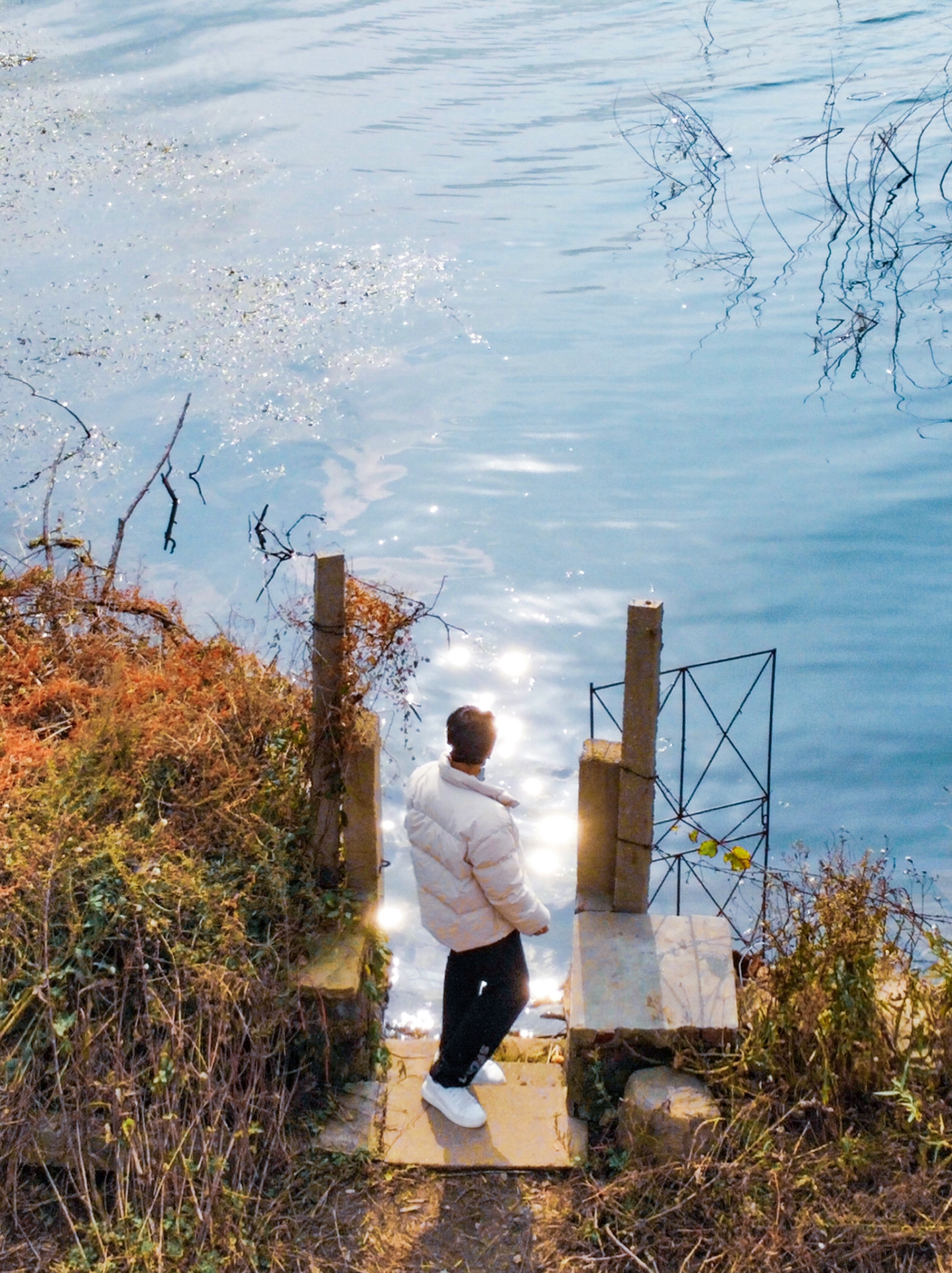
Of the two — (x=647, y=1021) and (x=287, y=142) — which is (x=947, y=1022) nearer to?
(x=647, y=1021)

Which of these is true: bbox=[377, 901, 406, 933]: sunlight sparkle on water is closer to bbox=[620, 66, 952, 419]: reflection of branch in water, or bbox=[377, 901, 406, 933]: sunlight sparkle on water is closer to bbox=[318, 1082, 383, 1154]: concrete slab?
bbox=[318, 1082, 383, 1154]: concrete slab

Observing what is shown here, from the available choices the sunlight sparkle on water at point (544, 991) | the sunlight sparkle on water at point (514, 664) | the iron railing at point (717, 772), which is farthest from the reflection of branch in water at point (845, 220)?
the sunlight sparkle on water at point (544, 991)

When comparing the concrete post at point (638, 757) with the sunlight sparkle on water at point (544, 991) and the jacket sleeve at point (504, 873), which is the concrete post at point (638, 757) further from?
the sunlight sparkle on water at point (544, 991)

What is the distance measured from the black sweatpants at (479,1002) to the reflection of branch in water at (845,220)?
31.3ft

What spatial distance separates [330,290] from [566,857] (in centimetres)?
790

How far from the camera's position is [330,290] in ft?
46.0

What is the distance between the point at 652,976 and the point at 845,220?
508 inches

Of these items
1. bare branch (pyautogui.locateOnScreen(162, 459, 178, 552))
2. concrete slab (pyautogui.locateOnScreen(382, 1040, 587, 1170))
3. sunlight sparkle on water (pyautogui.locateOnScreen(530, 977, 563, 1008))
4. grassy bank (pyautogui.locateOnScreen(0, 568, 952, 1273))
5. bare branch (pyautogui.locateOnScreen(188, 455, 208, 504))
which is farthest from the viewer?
bare branch (pyautogui.locateOnScreen(188, 455, 208, 504))

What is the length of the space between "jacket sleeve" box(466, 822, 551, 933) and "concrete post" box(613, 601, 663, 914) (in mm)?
710

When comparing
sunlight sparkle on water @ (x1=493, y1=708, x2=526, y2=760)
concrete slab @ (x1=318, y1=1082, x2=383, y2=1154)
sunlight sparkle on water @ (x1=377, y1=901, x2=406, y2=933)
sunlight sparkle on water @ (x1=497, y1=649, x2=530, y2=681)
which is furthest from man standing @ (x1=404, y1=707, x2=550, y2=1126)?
sunlight sparkle on water @ (x1=497, y1=649, x2=530, y2=681)

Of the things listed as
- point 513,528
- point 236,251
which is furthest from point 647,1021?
point 236,251

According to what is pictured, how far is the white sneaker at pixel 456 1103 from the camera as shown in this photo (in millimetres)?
4887

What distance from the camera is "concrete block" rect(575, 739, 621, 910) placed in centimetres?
520

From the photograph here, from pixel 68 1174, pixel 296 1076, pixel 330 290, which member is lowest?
pixel 68 1174
